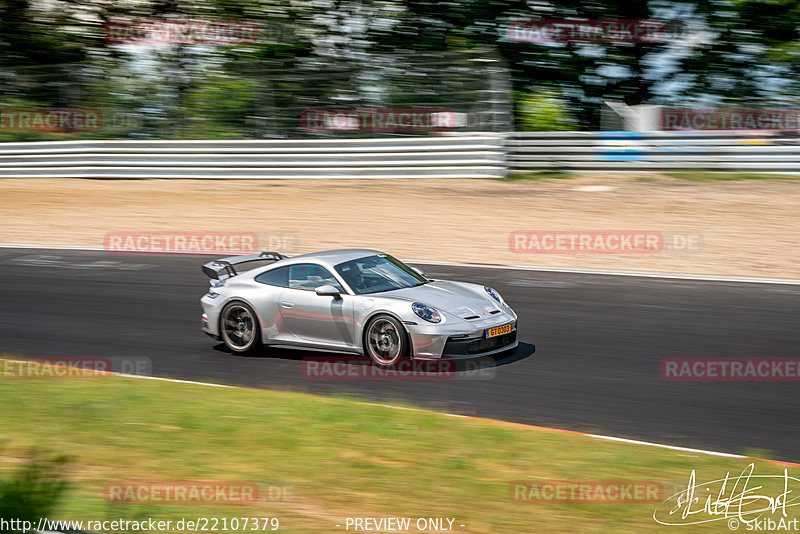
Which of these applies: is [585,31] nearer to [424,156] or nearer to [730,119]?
[730,119]

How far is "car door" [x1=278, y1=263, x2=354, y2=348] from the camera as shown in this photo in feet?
29.2

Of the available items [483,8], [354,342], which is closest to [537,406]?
[354,342]

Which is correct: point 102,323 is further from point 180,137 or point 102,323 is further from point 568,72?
point 568,72

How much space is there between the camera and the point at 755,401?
294 inches

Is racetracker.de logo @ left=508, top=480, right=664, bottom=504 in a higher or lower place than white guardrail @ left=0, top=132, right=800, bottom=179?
lower

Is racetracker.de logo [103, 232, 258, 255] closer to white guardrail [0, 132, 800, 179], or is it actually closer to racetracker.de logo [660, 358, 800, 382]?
white guardrail [0, 132, 800, 179]

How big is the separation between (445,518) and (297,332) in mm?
4527

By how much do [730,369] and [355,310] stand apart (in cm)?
367

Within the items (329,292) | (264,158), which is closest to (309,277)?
(329,292)

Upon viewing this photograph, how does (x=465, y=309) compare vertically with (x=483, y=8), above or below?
below

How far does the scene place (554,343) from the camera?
962 cm

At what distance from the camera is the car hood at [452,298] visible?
873 cm

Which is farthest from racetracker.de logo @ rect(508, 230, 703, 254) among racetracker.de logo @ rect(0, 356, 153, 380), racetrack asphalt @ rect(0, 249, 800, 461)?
racetracker.de logo @ rect(0, 356, 153, 380)

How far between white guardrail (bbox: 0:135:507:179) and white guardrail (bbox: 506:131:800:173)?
107 centimetres
